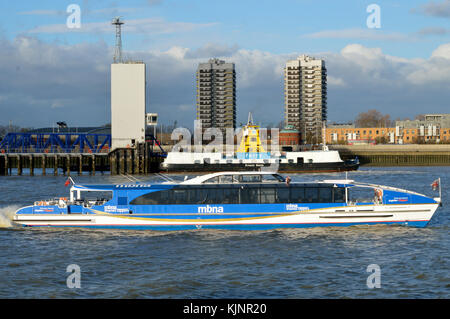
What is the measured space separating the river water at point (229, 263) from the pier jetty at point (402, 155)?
86635 millimetres

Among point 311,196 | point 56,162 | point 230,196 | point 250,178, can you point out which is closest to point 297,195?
point 311,196

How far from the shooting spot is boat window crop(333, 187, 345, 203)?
2964 centimetres

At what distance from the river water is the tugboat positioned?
5215cm

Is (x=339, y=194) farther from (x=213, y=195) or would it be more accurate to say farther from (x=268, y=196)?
(x=213, y=195)

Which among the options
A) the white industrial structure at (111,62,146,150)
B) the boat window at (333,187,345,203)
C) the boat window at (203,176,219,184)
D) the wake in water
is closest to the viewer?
the boat window at (333,187,345,203)

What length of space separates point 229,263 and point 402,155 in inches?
3983

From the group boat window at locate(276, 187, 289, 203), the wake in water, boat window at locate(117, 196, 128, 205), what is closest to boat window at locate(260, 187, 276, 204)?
boat window at locate(276, 187, 289, 203)

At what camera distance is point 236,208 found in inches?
1159

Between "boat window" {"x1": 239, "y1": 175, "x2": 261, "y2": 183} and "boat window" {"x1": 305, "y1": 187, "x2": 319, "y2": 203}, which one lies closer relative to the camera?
"boat window" {"x1": 305, "y1": 187, "x2": 319, "y2": 203}

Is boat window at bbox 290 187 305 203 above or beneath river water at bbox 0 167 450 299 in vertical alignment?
above

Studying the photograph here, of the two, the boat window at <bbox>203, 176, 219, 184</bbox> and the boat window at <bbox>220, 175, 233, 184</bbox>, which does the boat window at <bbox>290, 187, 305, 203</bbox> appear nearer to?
the boat window at <bbox>220, 175, 233, 184</bbox>

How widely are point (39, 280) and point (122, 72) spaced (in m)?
72.7

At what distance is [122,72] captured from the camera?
90.5 m

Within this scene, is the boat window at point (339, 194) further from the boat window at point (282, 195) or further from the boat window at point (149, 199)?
the boat window at point (149, 199)
